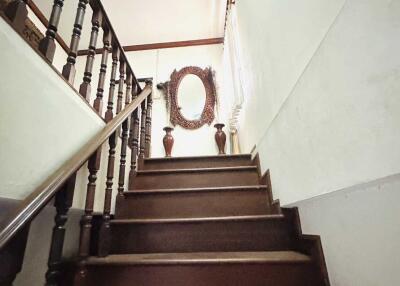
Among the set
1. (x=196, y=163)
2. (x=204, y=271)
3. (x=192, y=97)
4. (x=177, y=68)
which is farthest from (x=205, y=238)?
(x=177, y=68)

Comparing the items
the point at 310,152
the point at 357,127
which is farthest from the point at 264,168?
the point at 357,127

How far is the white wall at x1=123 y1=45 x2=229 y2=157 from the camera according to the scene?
11.3 ft

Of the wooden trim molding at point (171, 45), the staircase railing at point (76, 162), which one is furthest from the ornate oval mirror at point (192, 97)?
the staircase railing at point (76, 162)

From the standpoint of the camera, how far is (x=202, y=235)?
1361 millimetres

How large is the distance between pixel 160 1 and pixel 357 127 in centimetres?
355

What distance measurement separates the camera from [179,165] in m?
2.17

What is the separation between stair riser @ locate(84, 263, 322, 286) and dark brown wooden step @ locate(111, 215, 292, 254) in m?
0.25

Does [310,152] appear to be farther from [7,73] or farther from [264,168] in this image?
[7,73]

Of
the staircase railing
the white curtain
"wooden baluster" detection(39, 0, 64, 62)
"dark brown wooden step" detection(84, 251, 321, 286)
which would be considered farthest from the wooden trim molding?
"dark brown wooden step" detection(84, 251, 321, 286)

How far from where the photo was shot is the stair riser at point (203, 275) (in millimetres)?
1039

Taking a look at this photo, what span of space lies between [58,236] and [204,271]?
652mm

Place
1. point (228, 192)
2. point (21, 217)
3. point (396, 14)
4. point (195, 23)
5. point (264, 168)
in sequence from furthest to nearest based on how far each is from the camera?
point (195, 23), point (264, 168), point (228, 192), point (21, 217), point (396, 14)

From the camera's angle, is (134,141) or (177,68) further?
(177,68)

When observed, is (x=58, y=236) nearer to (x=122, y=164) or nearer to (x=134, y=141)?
(x=122, y=164)
